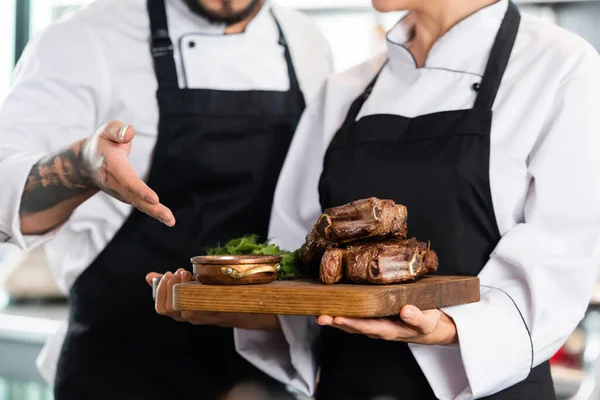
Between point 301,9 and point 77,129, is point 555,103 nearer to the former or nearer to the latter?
point 77,129

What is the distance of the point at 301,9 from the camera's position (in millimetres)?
3309

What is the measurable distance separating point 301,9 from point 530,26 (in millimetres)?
1759

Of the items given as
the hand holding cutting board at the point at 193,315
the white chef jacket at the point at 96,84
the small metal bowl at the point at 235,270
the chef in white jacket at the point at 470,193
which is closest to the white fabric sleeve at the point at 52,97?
the white chef jacket at the point at 96,84

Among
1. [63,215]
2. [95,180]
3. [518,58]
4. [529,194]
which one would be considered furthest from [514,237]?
[63,215]

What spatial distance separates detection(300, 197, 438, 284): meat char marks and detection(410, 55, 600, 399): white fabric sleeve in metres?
0.14

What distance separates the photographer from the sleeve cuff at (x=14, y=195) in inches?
70.5

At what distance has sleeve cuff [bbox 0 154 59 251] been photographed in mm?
1790

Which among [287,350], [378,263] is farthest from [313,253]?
[287,350]

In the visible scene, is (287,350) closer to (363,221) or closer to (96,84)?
(363,221)

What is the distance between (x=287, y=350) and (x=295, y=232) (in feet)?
0.93

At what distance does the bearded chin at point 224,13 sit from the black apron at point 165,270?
87mm

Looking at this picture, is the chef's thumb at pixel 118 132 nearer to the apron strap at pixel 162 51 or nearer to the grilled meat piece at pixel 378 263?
the grilled meat piece at pixel 378 263

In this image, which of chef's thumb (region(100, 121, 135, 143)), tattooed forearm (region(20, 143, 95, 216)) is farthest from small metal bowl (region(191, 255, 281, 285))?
tattooed forearm (region(20, 143, 95, 216))

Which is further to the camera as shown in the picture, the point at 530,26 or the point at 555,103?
the point at 530,26
